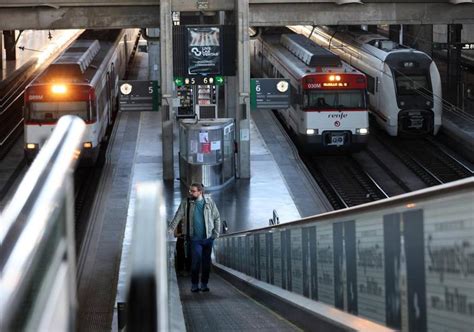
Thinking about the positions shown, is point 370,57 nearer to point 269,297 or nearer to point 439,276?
point 269,297

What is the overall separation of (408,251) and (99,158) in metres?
24.3

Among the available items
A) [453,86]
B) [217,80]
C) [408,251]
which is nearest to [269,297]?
[408,251]

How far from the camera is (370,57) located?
30.7m

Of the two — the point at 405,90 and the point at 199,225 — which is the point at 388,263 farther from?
the point at 405,90

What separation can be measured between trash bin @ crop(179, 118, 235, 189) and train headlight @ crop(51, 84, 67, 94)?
330 cm

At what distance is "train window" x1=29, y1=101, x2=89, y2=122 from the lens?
25.1m

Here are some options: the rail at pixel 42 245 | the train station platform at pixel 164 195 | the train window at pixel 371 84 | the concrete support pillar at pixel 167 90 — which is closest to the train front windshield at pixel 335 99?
the train station platform at pixel 164 195

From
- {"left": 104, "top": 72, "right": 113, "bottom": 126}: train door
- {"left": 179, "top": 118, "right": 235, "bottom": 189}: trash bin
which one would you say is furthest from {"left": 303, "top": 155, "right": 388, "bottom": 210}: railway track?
{"left": 104, "top": 72, "right": 113, "bottom": 126}: train door

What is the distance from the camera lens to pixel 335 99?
89.9 ft

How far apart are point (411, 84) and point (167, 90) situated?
26.5 ft

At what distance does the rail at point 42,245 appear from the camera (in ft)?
5.50

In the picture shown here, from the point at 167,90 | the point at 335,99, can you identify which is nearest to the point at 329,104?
the point at 335,99

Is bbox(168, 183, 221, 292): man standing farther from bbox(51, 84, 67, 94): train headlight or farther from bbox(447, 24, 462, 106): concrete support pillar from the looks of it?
bbox(447, 24, 462, 106): concrete support pillar

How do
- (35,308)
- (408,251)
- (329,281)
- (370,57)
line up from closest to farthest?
(35,308) < (408,251) < (329,281) < (370,57)
